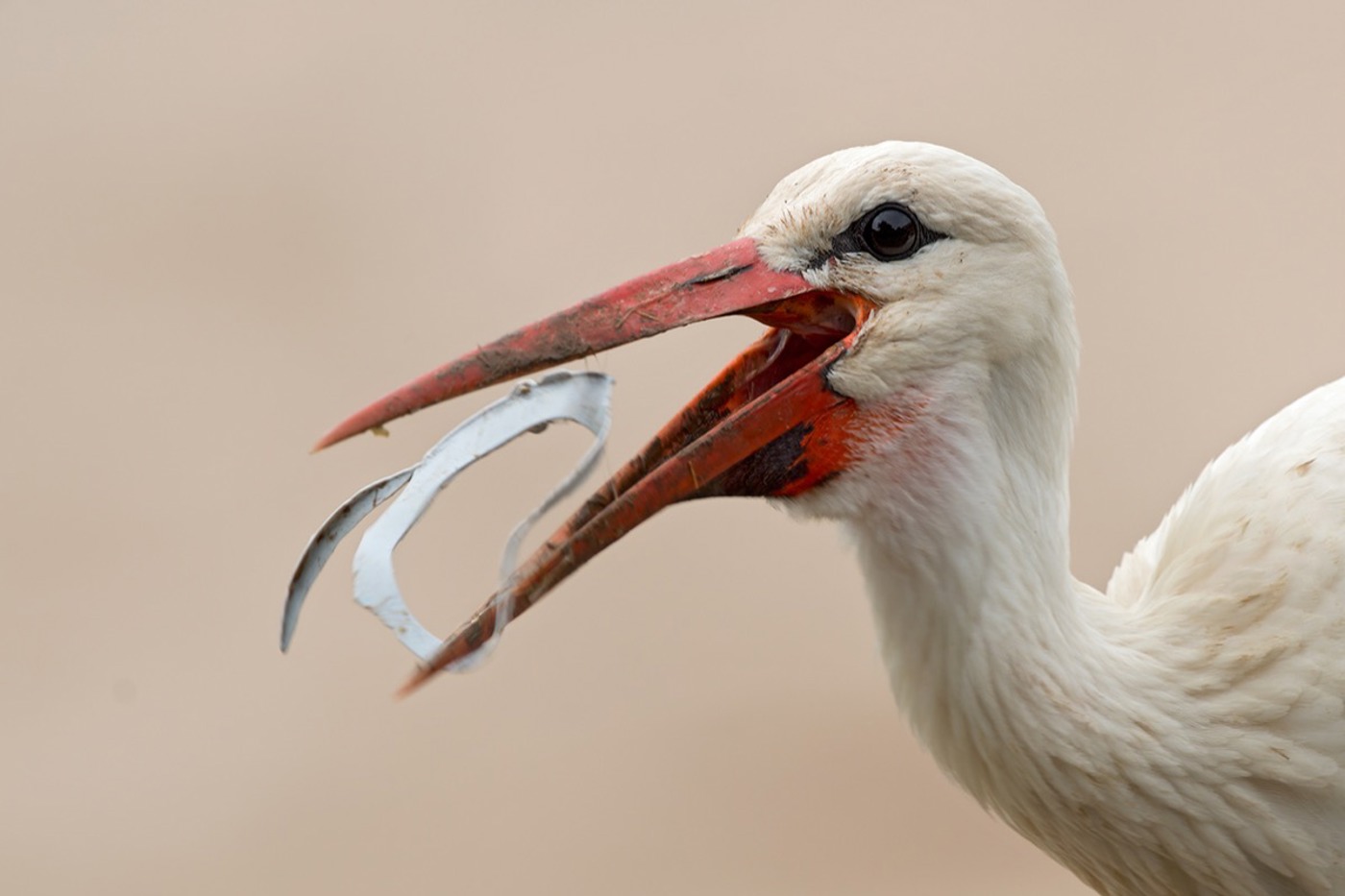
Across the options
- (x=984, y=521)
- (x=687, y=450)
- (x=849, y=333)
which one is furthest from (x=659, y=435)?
(x=984, y=521)

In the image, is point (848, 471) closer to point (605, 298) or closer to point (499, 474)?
point (605, 298)

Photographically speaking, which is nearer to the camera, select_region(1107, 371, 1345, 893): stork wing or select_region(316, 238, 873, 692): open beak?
select_region(316, 238, 873, 692): open beak

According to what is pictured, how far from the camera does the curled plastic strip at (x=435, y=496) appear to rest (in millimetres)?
1574

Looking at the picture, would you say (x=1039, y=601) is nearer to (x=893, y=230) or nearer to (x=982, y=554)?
(x=982, y=554)

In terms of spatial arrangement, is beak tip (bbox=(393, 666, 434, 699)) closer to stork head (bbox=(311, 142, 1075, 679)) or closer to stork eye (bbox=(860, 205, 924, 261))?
stork head (bbox=(311, 142, 1075, 679))

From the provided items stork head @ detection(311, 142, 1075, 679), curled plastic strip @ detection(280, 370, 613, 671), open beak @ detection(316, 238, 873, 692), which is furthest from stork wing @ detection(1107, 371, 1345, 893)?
curled plastic strip @ detection(280, 370, 613, 671)

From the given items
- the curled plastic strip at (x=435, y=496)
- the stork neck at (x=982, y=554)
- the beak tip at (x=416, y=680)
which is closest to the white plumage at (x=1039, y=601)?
the stork neck at (x=982, y=554)

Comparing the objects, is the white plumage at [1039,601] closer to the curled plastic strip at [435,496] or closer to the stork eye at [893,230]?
the stork eye at [893,230]

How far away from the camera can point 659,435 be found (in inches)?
67.1

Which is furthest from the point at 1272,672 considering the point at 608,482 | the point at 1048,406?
the point at 608,482

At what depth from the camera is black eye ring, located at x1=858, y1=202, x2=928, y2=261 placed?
1.64 meters

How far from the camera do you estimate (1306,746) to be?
1.73 meters

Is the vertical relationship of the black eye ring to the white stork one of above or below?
above

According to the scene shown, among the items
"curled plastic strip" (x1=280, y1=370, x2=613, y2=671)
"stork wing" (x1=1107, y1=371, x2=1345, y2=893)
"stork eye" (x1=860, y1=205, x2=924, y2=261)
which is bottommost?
"stork wing" (x1=1107, y1=371, x2=1345, y2=893)
